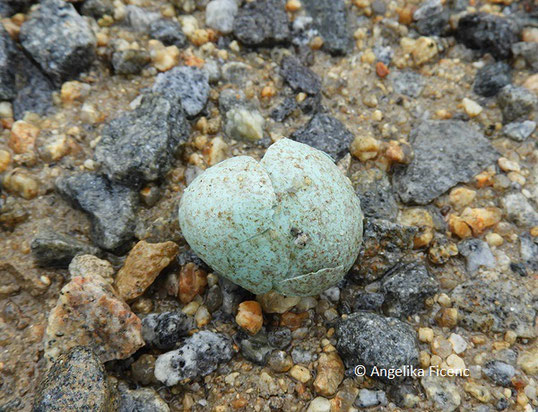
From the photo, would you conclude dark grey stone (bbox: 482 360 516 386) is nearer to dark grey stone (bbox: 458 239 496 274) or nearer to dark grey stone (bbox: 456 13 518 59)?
dark grey stone (bbox: 458 239 496 274)

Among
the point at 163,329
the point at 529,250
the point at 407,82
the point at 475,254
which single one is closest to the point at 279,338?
the point at 163,329

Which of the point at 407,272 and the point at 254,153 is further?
the point at 254,153

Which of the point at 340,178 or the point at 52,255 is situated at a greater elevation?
the point at 340,178

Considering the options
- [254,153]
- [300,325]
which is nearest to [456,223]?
[300,325]

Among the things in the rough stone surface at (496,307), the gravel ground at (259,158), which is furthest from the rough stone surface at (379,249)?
the rough stone surface at (496,307)

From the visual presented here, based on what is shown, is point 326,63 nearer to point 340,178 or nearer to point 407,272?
point 340,178
